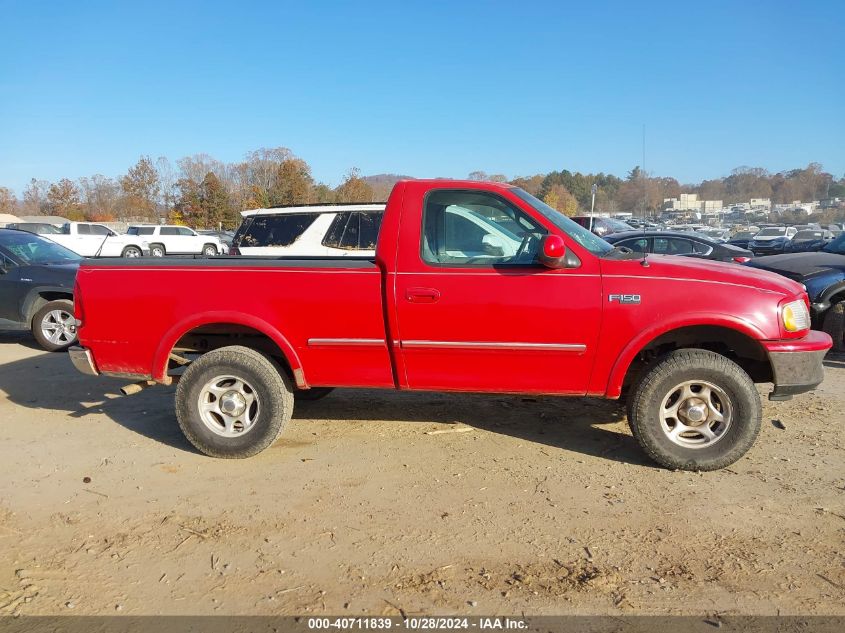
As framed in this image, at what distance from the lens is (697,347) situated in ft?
15.0

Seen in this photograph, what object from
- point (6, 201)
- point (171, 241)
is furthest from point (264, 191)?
point (6, 201)

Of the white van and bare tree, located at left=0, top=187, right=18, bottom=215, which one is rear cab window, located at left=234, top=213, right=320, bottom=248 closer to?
the white van

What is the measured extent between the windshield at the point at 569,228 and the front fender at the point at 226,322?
6.46ft

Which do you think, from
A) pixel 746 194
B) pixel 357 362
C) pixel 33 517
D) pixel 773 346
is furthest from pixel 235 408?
pixel 746 194

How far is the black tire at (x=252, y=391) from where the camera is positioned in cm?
455

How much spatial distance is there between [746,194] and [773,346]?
52222 mm

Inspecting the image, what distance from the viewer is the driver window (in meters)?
4.33

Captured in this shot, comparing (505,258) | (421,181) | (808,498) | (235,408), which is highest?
(421,181)

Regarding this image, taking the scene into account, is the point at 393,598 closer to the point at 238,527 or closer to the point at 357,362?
the point at 238,527

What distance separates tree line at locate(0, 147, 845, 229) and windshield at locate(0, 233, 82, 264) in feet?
82.2

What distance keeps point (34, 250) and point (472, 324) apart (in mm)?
7686

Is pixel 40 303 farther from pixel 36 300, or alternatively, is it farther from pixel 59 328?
pixel 59 328

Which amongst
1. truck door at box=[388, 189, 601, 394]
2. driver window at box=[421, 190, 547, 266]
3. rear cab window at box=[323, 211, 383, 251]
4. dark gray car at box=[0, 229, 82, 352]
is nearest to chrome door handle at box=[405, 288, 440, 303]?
truck door at box=[388, 189, 601, 394]

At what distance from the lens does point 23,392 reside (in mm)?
6508
